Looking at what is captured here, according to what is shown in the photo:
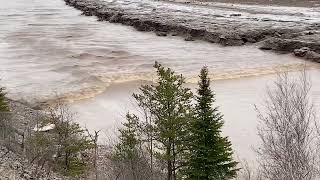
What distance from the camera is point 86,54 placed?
50.2 meters

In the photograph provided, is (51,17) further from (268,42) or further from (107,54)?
(268,42)

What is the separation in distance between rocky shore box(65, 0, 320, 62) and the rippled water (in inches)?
73.5

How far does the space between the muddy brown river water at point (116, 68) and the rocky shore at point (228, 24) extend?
186 centimetres

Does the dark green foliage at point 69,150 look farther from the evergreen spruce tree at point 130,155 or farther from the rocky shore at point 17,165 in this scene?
the evergreen spruce tree at point 130,155

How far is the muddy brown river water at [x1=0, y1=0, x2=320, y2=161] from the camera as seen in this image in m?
31.8

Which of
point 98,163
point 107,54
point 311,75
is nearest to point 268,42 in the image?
point 311,75

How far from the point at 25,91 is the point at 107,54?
49.2 ft

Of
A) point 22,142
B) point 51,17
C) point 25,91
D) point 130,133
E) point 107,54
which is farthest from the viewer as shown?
point 51,17

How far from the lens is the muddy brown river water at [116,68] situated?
31756 mm

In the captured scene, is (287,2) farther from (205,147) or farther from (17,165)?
(17,165)

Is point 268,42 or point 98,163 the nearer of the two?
point 98,163

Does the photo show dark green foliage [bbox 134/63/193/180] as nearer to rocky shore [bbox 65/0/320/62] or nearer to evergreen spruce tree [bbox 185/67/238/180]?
evergreen spruce tree [bbox 185/67/238/180]

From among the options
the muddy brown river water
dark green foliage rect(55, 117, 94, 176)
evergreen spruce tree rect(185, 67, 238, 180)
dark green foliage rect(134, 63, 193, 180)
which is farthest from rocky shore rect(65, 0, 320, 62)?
evergreen spruce tree rect(185, 67, 238, 180)

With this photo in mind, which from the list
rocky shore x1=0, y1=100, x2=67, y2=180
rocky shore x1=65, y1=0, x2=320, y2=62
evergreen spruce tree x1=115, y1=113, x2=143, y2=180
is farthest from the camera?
rocky shore x1=65, y1=0, x2=320, y2=62
